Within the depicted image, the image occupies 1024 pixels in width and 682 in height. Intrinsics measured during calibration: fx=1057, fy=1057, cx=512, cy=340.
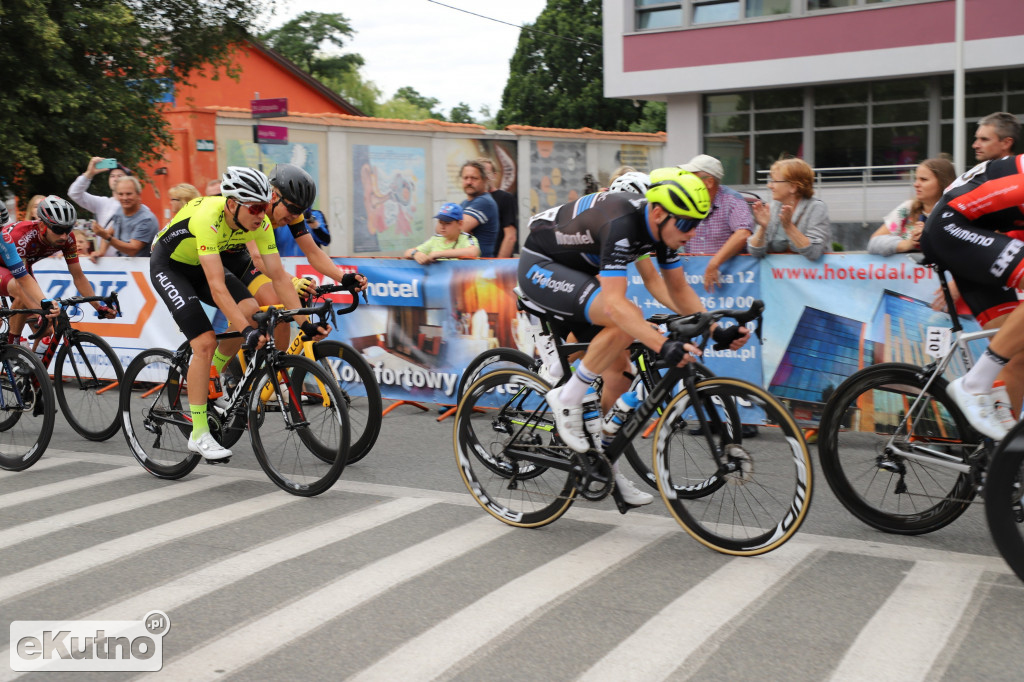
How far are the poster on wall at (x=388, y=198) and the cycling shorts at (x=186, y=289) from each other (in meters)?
16.6

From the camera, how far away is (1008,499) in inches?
170

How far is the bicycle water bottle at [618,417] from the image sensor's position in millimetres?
5363

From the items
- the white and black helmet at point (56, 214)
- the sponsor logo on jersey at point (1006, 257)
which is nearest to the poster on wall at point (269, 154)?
the white and black helmet at point (56, 214)

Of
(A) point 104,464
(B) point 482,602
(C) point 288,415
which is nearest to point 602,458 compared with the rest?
(B) point 482,602

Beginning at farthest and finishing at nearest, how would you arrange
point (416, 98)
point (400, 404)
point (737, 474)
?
1. point (416, 98)
2. point (400, 404)
3. point (737, 474)

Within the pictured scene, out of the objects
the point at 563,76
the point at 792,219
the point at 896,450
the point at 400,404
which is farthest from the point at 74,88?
the point at 563,76

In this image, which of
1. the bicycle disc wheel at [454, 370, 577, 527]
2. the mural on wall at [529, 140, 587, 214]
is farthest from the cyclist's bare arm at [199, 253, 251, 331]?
the mural on wall at [529, 140, 587, 214]

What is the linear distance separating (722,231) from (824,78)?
821 inches

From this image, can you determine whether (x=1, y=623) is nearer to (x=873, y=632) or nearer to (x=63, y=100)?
(x=873, y=632)

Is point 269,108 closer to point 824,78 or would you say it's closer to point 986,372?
point 986,372

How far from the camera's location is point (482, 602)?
15.0 feet

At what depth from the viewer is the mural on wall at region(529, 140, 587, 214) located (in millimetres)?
26781

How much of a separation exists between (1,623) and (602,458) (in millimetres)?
2822

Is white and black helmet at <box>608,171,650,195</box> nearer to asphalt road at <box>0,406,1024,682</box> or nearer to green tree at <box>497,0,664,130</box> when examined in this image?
asphalt road at <box>0,406,1024,682</box>
